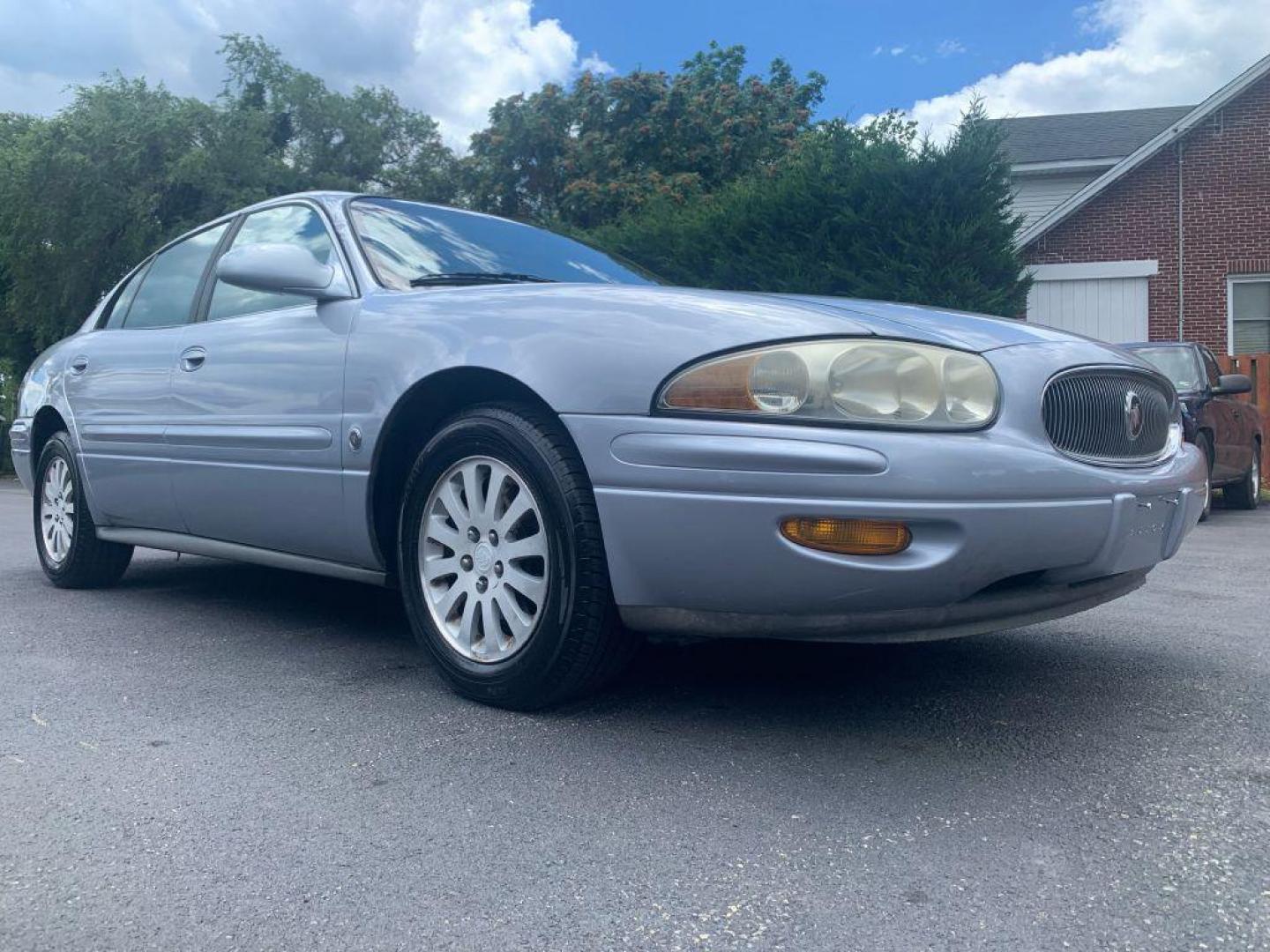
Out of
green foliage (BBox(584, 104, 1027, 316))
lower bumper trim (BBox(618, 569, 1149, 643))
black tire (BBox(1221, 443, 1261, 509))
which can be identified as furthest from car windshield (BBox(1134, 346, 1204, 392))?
lower bumper trim (BBox(618, 569, 1149, 643))

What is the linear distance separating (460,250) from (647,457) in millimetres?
1532

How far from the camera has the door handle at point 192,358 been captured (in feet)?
13.8

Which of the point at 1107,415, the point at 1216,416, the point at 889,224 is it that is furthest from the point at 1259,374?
the point at 1107,415

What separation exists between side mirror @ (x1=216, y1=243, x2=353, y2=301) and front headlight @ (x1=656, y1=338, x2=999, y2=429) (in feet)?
4.67

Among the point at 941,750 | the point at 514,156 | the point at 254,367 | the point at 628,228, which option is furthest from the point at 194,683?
the point at 514,156

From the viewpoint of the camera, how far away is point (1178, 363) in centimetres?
981

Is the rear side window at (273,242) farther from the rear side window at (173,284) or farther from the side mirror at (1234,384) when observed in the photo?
the side mirror at (1234,384)

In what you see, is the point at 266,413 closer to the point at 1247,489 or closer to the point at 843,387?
the point at 843,387

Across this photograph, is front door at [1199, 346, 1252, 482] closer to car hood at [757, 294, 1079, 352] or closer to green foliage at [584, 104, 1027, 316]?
green foliage at [584, 104, 1027, 316]

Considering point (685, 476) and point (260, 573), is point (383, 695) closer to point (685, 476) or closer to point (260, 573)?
point (685, 476)

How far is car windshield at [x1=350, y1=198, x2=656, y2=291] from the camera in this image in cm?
377

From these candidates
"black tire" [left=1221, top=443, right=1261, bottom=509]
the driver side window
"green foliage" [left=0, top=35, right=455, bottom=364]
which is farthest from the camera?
"green foliage" [left=0, top=35, right=455, bottom=364]

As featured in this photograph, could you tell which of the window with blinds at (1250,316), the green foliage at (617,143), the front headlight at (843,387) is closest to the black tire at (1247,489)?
the window with blinds at (1250,316)

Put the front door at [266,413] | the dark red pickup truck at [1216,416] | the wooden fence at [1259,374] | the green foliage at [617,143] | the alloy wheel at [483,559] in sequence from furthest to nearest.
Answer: the green foliage at [617,143], the wooden fence at [1259,374], the dark red pickup truck at [1216,416], the front door at [266,413], the alloy wheel at [483,559]
